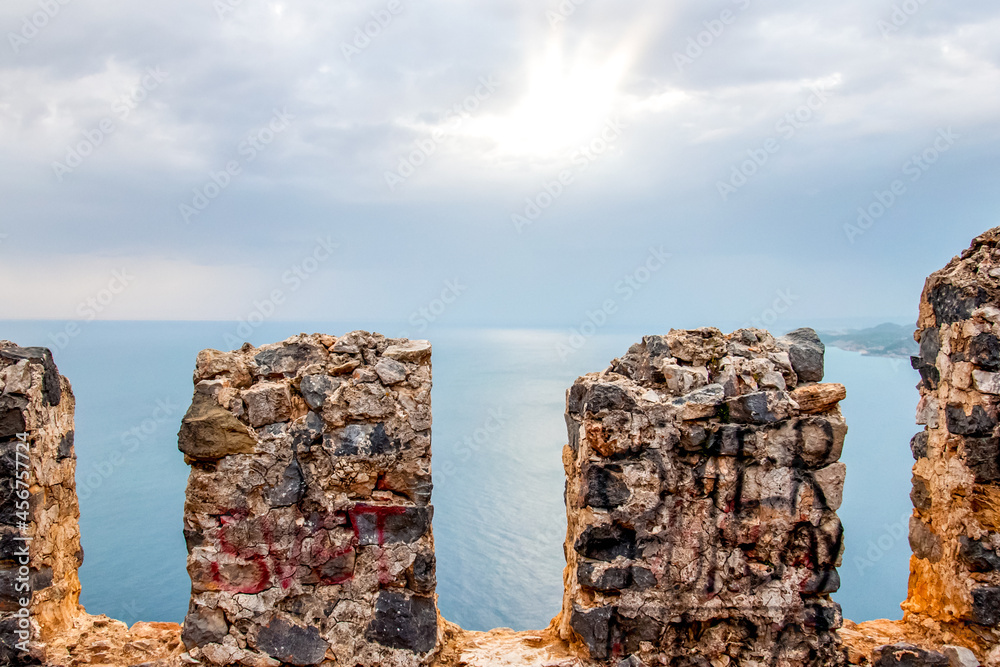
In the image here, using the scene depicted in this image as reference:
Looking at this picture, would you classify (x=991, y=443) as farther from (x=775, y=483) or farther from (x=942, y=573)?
(x=775, y=483)

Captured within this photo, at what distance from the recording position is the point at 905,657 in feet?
20.8

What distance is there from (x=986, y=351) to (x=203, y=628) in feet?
24.8

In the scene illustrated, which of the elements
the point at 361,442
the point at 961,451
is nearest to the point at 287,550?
the point at 361,442

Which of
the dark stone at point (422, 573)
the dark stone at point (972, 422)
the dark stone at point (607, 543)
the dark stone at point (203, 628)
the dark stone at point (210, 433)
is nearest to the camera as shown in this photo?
the dark stone at point (210, 433)

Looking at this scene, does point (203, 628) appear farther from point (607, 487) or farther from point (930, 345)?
point (930, 345)

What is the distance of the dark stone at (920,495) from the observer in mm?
6801

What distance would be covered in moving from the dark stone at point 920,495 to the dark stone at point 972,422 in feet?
2.26

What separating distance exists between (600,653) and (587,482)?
1570 millimetres

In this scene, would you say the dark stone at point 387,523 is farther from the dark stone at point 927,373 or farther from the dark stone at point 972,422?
the dark stone at point 927,373

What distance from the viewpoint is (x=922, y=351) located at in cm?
693

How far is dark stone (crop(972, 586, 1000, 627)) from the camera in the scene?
629 centimetres

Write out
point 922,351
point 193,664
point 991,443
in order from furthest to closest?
point 922,351, point 991,443, point 193,664

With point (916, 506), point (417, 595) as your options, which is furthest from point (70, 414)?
point (916, 506)

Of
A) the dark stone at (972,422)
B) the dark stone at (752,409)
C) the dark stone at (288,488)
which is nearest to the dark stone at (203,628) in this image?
the dark stone at (288,488)
